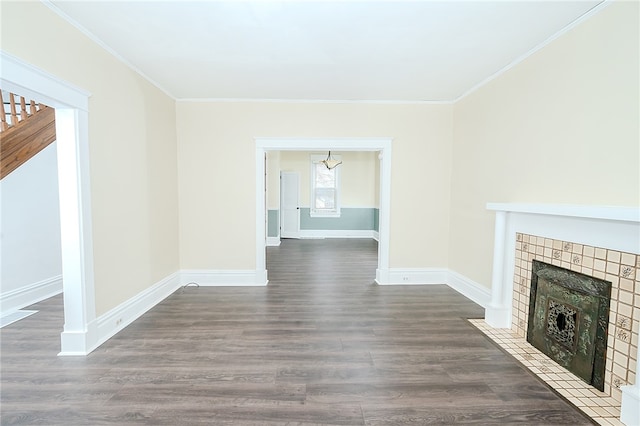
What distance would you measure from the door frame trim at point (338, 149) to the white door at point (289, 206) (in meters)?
4.43

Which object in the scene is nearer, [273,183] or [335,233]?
[273,183]

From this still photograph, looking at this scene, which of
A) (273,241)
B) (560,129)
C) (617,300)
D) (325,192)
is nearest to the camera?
(617,300)

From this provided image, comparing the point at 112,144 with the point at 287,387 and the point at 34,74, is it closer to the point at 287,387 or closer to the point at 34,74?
the point at 34,74

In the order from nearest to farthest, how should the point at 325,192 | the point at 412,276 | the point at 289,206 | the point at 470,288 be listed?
the point at 470,288 < the point at 412,276 < the point at 289,206 < the point at 325,192

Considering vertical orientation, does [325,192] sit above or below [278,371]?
above

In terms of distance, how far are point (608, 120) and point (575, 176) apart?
1.40 feet

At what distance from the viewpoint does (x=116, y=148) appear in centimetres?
266

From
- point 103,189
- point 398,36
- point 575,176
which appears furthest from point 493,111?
point 103,189

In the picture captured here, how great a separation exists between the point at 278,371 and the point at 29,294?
337 centimetres

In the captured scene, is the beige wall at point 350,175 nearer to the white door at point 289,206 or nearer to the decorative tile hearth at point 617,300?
the white door at point 289,206

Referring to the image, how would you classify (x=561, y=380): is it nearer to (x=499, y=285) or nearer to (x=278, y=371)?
(x=499, y=285)

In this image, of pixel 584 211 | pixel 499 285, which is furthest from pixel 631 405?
pixel 499 285

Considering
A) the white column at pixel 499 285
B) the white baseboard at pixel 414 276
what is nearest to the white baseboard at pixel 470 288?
the white baseboard at pixel 414 276

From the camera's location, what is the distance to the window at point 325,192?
861 cm
